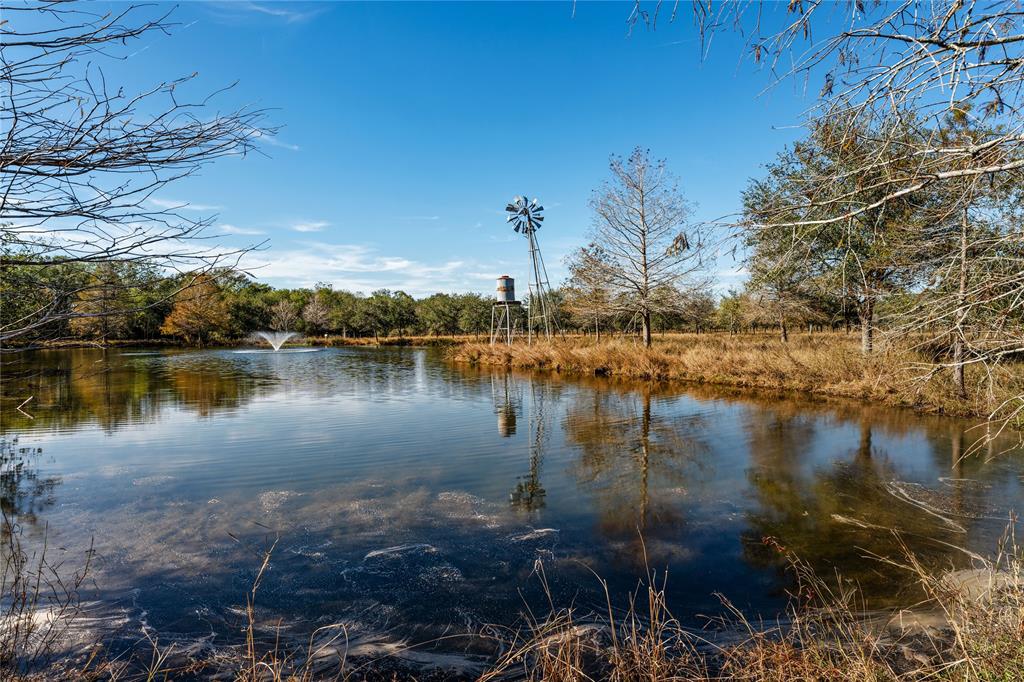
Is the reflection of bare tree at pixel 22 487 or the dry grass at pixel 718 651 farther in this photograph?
the reflection of bare tree at pixel 22 487

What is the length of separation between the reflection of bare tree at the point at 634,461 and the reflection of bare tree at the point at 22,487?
23.5 feet

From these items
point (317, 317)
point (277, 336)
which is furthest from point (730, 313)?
point (277, 336)

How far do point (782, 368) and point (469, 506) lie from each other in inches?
574

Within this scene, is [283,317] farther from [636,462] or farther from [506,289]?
[636,462]

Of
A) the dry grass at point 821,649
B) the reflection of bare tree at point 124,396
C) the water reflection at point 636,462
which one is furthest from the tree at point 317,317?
the dry grass at point 821,649

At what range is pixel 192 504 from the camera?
7.07 meters

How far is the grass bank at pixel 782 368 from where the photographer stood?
12.8 meters

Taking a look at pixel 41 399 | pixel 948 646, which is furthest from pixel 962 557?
pixel 41 399

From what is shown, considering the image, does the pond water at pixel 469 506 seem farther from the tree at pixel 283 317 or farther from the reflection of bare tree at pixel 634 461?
the tree at pixel 283 317

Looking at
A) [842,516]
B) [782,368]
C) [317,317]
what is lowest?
[842,516]

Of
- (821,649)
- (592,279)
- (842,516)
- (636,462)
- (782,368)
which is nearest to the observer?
(821,649)

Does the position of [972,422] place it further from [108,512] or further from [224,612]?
[108,512]

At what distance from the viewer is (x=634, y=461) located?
9273mm

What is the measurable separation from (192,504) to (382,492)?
2.46 m
